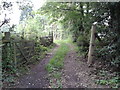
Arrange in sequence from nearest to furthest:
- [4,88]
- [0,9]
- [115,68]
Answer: [4,88]
[115,68]
[0,9]

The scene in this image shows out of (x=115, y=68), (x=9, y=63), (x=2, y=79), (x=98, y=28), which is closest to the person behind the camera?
(x=2, y=79)

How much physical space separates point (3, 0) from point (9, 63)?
2.85 m

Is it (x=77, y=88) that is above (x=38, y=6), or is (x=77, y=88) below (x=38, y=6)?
below

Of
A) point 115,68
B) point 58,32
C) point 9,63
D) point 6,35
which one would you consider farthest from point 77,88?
point 58,32

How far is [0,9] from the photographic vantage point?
581cm

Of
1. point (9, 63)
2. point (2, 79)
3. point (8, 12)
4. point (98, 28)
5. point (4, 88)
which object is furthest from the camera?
point (98, 28)

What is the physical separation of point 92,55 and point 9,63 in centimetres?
397

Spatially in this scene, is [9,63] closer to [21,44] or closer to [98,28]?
[21,44]

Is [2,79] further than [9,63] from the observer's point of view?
No

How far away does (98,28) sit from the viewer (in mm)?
7180

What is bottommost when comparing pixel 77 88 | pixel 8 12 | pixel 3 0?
pixel 77 88

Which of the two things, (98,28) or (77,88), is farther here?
(98,28)

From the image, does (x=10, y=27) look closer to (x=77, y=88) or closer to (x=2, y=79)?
(x=2, y=79)

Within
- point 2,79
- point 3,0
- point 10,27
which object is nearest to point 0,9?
point 3,0
